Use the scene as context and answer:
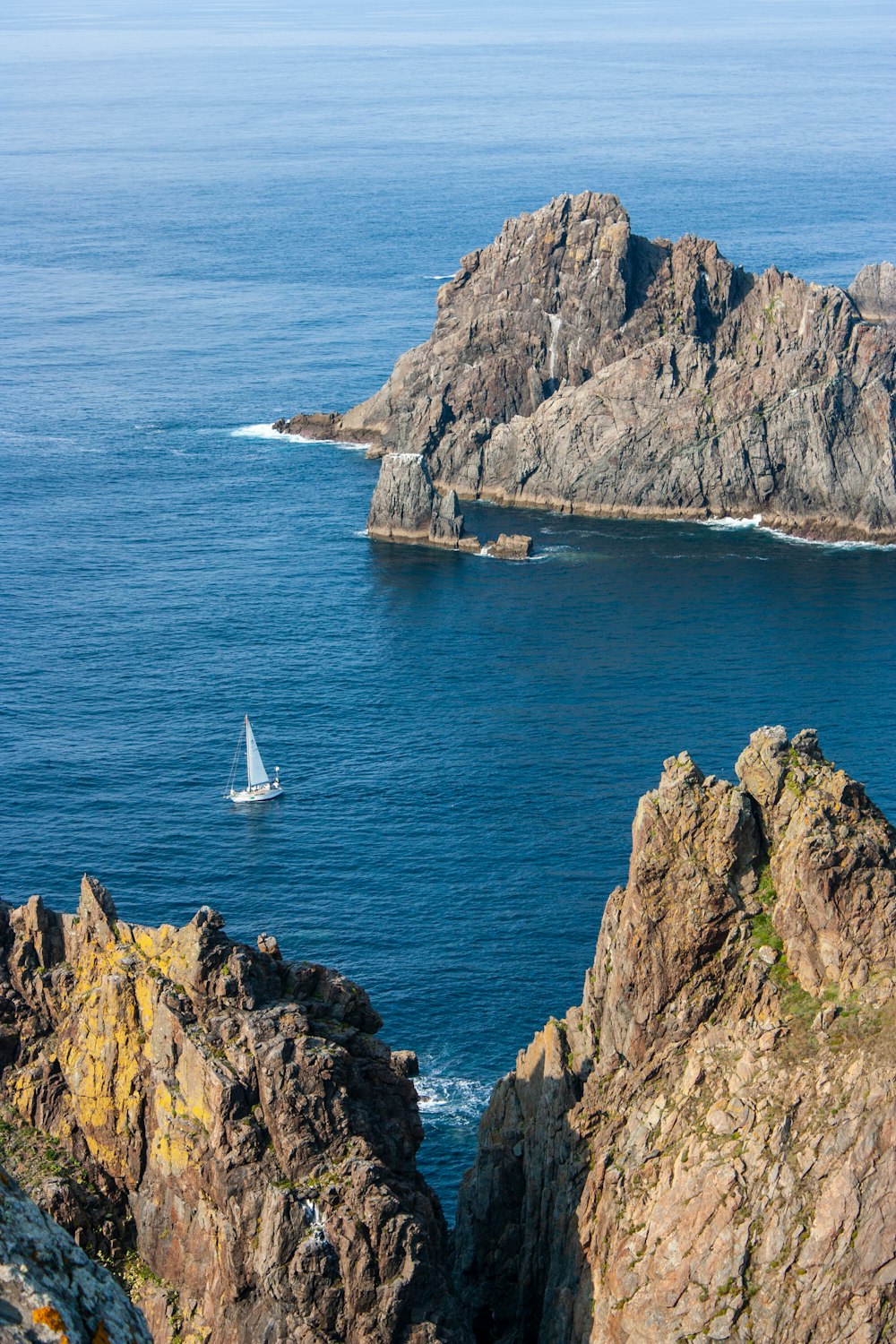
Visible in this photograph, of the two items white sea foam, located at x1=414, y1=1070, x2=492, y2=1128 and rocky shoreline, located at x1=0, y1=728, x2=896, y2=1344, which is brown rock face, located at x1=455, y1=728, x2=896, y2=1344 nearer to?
rocky shoreline, located at x1=0, y1=728, x2=896, y2=1344

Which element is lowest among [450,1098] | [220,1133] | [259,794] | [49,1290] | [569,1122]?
[450,1098]

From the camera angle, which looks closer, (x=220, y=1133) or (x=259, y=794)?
(x=220, y=1133)

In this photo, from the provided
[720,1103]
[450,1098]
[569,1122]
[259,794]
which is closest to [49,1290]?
[720,1103]

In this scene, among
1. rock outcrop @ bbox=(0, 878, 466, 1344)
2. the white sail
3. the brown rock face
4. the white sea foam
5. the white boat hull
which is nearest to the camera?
the brown rock face

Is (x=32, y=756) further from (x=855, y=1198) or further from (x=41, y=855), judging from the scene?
(x=855, y=1198)

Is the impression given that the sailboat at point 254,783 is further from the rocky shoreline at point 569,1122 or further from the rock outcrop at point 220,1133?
the rocky shoreline at point 569,1122

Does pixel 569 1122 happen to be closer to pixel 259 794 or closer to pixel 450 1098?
pixel 450 1098

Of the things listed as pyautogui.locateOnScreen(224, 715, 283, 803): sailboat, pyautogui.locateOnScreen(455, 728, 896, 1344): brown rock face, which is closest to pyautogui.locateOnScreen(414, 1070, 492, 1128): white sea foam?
pyautogui.locateOnScreen(455, 728, 896, 1344): brown rock face
